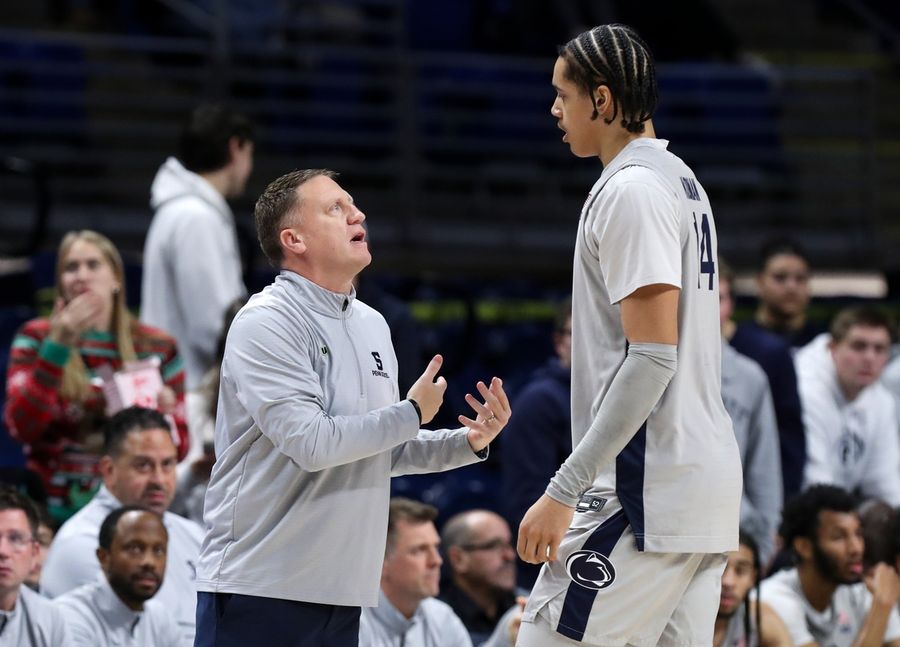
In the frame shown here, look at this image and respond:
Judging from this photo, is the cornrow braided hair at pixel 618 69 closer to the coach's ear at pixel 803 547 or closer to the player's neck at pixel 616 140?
the player's neck at pixel 616 140

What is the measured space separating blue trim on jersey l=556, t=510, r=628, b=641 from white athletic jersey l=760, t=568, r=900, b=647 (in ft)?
9.76

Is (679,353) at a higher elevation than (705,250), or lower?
lower

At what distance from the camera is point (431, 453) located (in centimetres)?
336

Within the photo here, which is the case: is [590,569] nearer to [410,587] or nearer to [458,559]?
[410,587]

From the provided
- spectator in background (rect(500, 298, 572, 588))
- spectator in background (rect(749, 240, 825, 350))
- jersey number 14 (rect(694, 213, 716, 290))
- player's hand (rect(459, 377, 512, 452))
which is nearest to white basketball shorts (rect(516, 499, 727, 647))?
player's hand (rect(459, 377, 512, 452))

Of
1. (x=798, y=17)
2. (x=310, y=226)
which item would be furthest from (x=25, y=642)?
(x=798, y=17)

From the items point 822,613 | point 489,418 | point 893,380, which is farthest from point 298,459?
point 893,380

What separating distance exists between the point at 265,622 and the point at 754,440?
129 inches

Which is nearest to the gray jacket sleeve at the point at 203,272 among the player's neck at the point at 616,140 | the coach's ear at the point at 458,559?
the coach's ear at the point at 458,559

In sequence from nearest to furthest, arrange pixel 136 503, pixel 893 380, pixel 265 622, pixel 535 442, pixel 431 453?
pixel 265 622
pixel 431 453
pixel 136 503
pixel 535 442
pixel 893 380

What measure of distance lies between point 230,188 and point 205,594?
3231 mm

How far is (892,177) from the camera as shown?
37.7 feet

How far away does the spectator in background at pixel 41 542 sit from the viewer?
16.9 ft

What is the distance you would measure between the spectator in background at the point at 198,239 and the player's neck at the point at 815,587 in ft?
8.12
